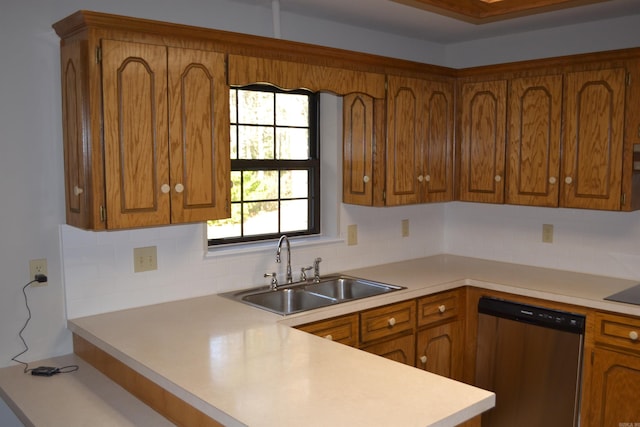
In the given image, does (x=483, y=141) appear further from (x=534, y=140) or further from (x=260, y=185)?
(x=260, y=185)

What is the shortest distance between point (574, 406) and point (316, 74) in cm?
220

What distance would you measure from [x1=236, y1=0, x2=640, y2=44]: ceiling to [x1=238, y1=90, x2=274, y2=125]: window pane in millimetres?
487

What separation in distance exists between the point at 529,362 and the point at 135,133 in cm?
236

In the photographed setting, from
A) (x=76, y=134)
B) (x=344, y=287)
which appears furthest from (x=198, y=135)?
(x=344, y=287)

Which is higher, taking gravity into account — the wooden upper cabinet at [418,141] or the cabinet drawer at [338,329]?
the wooden upper cabinet at [418,141]

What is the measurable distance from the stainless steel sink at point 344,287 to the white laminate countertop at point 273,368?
0.28 meters

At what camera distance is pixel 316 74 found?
307 cm

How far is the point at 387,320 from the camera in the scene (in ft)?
10.1

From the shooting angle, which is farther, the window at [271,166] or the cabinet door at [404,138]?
the cabinet door at [404,138]

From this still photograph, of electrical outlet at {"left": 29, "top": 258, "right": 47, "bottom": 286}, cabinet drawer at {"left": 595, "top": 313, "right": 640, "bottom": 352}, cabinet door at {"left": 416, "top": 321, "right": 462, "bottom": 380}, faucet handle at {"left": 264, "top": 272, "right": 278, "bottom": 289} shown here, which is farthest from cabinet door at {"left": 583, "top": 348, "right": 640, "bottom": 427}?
electrical outlet at {"left": 29, "top": 258, "right": 47, "bottom": 286}

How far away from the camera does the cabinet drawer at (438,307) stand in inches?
129

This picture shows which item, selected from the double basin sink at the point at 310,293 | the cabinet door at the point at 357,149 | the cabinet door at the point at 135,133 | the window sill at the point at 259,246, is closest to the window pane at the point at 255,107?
the cabinet door at the point at 357,149

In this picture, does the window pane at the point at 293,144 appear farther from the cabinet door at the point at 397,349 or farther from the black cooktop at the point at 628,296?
the black cooktop at the point at 628,296

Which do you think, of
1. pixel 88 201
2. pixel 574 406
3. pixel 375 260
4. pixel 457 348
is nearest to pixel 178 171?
pixel 88 201
